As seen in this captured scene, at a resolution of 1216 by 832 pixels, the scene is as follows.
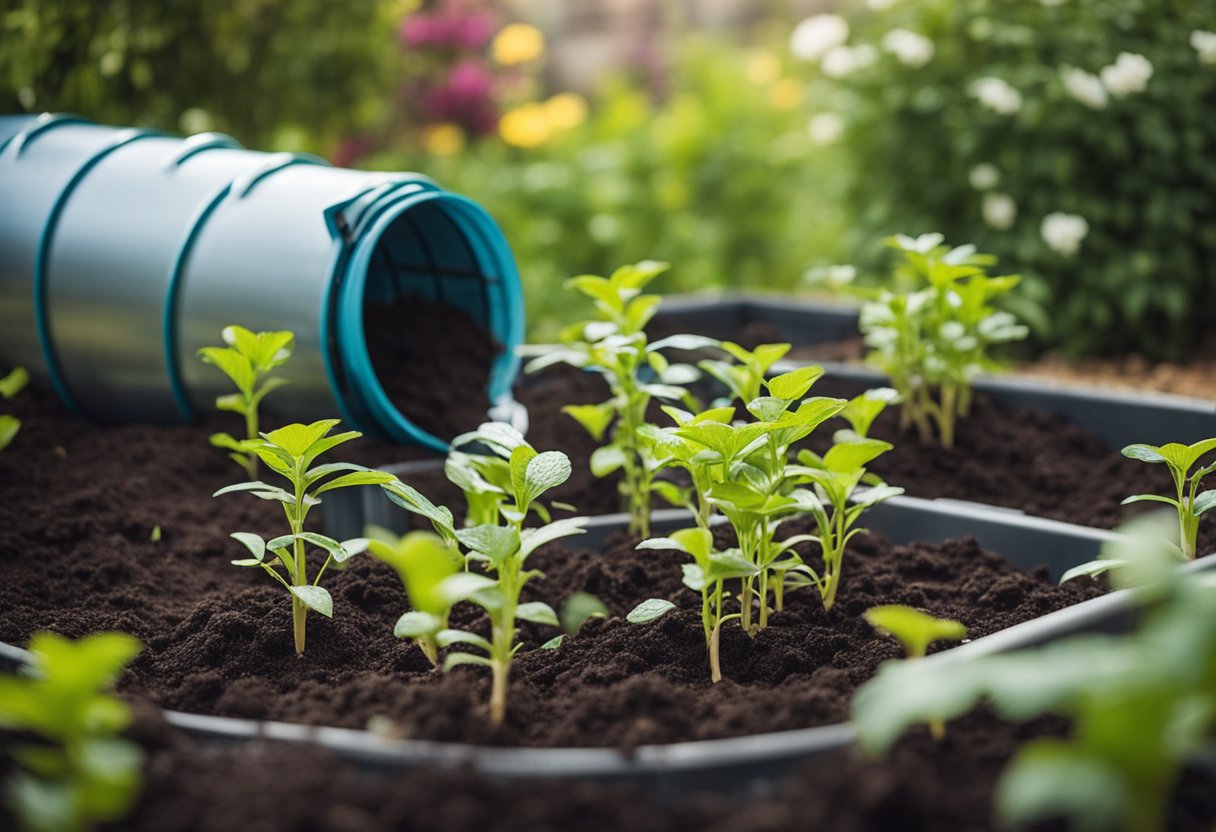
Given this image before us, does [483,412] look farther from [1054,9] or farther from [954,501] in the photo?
[1054,9]

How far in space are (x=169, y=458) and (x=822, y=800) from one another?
1845 millimetres

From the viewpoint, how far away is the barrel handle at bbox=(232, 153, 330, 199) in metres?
2.65

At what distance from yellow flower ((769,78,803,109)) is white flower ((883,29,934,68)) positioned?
83.7 inches

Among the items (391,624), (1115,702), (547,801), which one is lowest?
(391,624)

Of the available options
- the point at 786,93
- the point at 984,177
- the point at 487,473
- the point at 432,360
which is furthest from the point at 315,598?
the point at 786,93

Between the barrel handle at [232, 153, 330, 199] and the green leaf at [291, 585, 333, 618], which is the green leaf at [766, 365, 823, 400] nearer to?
the green leaf at [291, 585, 333, 618]

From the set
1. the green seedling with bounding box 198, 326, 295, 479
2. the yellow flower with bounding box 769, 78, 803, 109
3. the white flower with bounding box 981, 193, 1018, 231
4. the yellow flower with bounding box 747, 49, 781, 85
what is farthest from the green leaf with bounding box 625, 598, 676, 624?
the yellow flower with bounding box 747, 49, 781, 85

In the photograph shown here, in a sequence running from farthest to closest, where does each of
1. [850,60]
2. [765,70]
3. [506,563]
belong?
[765,70] → [850,60] → [506,563]

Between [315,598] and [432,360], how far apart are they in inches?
43.9

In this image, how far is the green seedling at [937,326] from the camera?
255 cm

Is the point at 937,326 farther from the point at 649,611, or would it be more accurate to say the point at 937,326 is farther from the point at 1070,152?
the point at 1070,152

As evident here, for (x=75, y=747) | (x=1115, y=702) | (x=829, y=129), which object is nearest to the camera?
(x=1115, y=702)

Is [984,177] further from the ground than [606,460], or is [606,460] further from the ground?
[984,177]

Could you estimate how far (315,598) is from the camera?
1.71 m
